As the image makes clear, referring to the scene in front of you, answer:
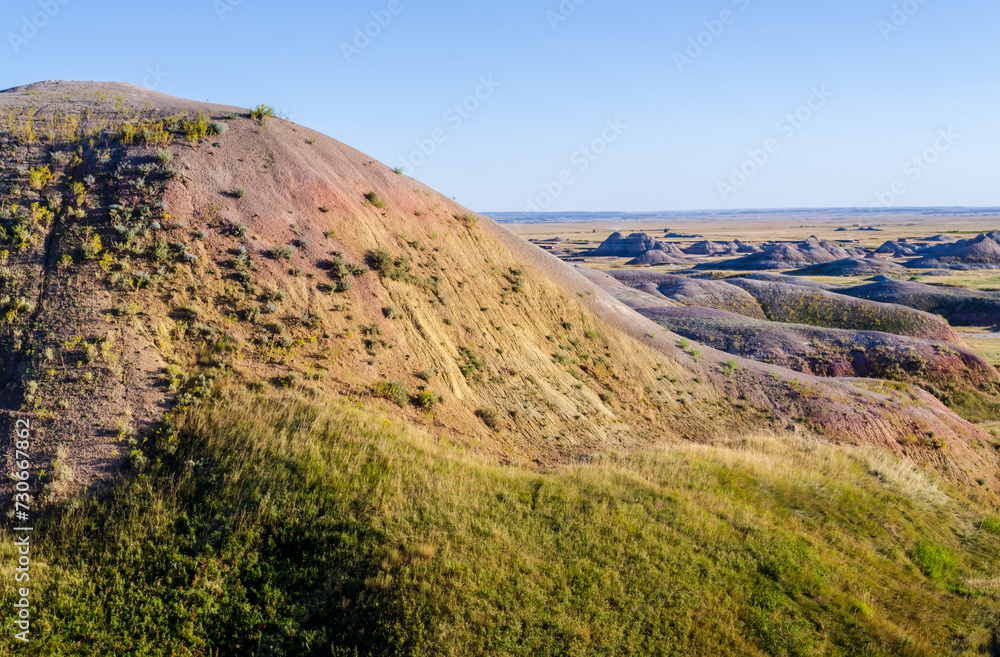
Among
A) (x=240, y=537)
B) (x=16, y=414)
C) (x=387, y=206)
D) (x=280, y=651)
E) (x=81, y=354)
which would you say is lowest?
(x=280, y=651)

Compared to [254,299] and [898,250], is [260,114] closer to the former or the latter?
[254,299]

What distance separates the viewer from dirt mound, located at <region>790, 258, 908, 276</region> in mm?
81188

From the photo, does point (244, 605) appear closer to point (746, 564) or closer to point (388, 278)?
point (746, 564)

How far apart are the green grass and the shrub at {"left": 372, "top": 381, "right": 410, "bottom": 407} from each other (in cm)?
181

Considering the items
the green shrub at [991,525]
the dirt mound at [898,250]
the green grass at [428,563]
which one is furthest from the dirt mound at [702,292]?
the dirt mound at [898,250]

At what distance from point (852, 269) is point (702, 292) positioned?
45.5 metres

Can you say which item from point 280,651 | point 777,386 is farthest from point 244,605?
point 777,386

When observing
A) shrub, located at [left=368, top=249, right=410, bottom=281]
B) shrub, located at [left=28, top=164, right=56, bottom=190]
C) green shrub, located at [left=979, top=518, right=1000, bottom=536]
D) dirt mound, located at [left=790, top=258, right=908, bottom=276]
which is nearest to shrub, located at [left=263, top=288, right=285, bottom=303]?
shrub, located at [left=368, top=249, right=410, bottom=281]

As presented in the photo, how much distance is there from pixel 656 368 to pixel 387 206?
1252 cm

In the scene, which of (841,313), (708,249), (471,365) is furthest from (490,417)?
(708,249)

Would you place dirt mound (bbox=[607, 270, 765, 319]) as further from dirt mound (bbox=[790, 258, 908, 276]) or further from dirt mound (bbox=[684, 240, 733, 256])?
dirt mound (bbox=[684, 240, 733, 256])

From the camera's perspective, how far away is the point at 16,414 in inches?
385

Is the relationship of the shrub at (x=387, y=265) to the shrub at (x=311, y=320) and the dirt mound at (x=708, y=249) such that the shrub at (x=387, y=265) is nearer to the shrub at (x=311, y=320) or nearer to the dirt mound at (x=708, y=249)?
the shrub at (x=311, y=320)

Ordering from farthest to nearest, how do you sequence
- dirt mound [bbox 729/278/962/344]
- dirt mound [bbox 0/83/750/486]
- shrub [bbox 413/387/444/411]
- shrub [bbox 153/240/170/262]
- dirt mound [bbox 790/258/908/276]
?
1. dirt mound [bbox 790/258/908/276]
2. dirt mound [bbox 729/278/962/344]
3. shrub [bbox 413/387/444/411]
4. shrub [bbox 153/240/170/262]
5. dirt mound [bbox 0/83/750/486]
